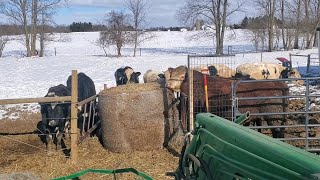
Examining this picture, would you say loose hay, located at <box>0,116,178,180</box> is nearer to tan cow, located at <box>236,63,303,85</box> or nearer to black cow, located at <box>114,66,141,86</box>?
black cow, located at <box>114,66,141,86</box>

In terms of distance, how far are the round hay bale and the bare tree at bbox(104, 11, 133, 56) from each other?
3422cm

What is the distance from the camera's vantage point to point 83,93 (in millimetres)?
12133

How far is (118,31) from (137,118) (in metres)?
36.1

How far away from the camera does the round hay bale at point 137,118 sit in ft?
27.9

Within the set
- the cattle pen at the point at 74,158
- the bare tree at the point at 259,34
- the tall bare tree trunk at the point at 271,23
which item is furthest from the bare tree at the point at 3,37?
the cattle pen at the point at 74,158

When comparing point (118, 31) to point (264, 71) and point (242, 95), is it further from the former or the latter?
point (242, 95)

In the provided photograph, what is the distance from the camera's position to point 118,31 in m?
43.9

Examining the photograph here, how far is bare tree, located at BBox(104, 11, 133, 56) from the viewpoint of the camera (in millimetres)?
43250

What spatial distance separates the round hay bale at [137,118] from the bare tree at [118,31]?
34216mm

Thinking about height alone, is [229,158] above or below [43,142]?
above

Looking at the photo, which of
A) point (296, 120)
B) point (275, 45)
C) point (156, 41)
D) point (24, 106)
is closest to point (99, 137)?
point (296, 120)

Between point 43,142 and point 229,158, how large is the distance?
300 inches

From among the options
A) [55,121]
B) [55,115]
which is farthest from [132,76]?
[55,121]

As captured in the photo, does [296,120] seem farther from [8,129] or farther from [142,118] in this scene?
[8,129]
